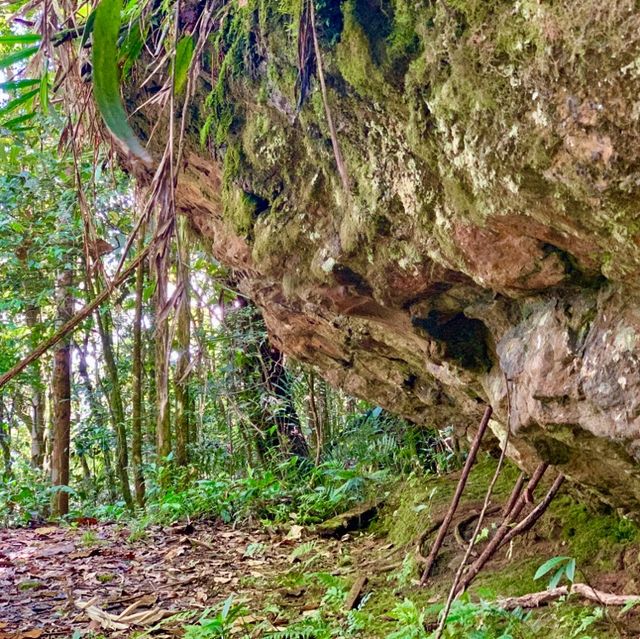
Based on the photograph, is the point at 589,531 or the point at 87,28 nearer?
the point at 87,28

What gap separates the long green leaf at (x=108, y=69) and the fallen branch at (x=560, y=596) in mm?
2303

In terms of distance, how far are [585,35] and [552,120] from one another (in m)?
0.18

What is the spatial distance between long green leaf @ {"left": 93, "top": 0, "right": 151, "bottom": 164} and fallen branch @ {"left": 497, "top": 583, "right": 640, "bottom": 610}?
2.30 m

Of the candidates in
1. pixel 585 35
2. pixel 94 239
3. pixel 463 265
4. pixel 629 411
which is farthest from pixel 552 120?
pixel 94 239

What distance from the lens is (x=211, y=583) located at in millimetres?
3516

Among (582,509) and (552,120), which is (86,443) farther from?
(552,120)

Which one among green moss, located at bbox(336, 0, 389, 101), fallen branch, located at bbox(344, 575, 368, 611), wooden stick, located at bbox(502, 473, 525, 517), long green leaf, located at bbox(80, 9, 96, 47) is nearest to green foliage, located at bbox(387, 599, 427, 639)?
fallen branch, located at bbox(344, 575, 368, 611)

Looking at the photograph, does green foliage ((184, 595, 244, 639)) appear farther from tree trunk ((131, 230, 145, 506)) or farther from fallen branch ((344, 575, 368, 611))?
tree trunk ((131, 230, 145, 506))

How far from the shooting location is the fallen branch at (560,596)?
82.4 inches

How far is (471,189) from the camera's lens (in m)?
1.58

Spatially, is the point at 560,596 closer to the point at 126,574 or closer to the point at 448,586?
the point at 448,586

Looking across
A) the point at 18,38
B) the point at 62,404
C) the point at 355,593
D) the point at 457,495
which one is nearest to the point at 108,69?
the point at 18,38

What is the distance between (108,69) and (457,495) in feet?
7.59

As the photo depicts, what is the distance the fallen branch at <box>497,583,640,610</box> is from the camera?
2094 mm
